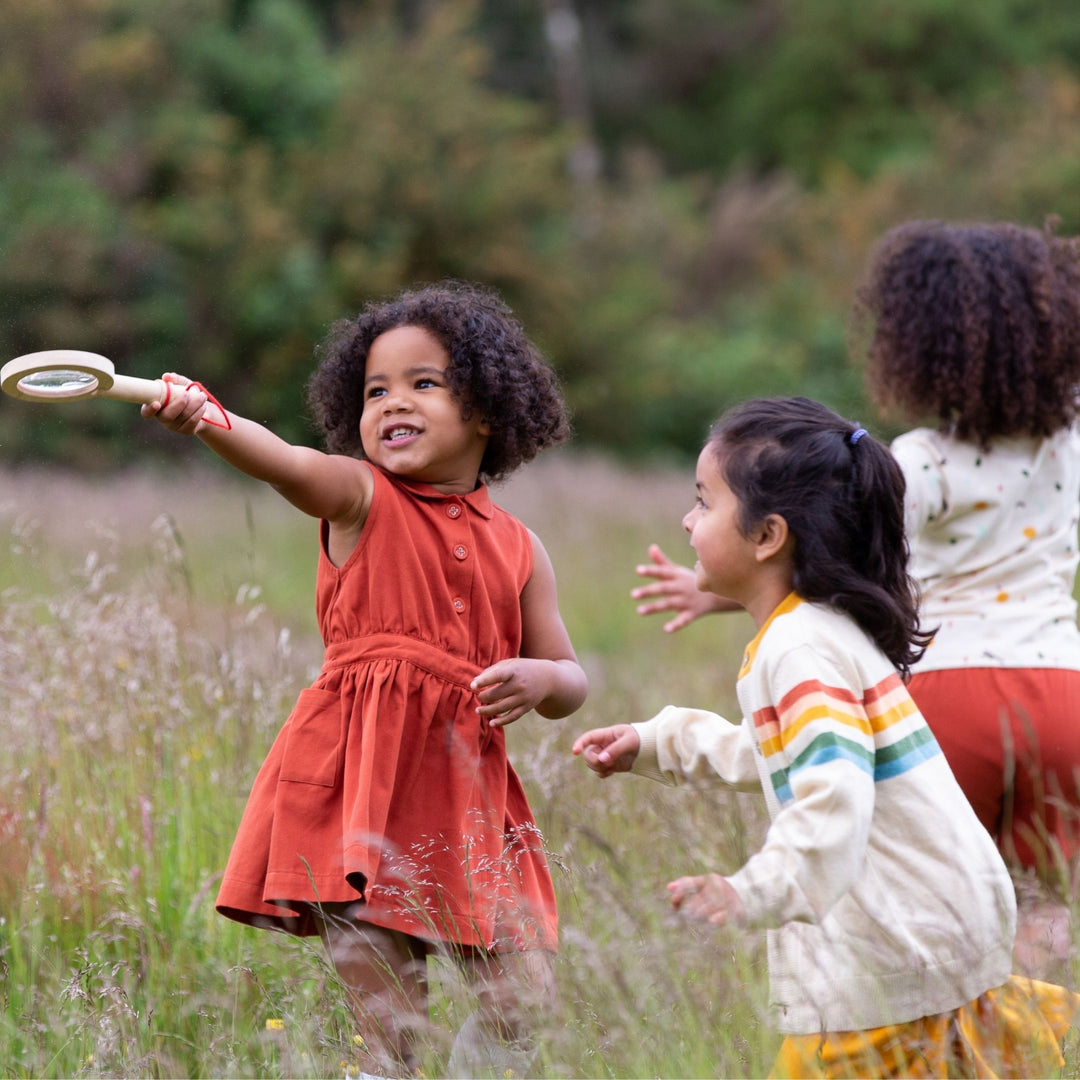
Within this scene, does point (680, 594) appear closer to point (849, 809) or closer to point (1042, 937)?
point (1042, 937)

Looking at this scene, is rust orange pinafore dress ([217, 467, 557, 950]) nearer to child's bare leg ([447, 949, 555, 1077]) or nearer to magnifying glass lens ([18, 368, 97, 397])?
child's bare leg ([447, 949, 555, 1077])

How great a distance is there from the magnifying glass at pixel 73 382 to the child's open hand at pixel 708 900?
1.06 m

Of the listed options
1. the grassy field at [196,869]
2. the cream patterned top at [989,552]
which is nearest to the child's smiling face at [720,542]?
the grassy field at [196,869]

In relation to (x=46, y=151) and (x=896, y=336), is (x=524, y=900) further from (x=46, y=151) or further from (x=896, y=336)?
(x=46, y=151)

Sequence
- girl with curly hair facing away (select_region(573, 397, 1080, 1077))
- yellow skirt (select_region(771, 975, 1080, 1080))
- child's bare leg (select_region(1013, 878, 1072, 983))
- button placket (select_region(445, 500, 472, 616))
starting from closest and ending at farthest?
girl with curly hair facing away (select_region(573, 397, 1080, 1077)) < yellow skirt (select_region(771, 975, 1080, 1080)) < child's bare leg (select_region(1013, 878, 1072, 983)) < button placket (select_region(445, 500, 472, 616))

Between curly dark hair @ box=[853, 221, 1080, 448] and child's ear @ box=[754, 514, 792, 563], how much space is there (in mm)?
1185

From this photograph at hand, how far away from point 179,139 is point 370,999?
51.2 feet

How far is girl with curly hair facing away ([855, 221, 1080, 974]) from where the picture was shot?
320 centimetres

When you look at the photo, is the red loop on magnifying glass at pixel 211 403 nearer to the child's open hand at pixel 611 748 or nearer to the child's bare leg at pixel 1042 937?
the child's open hand at pixel 611 748

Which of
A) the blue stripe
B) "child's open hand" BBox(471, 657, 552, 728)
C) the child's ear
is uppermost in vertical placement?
the child's ear

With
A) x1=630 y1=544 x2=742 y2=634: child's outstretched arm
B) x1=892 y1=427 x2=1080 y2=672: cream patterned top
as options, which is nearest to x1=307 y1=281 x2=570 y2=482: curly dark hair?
x1=630 y1=544 x2=742 y2=634: child's outstretched arm

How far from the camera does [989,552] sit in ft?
10.9

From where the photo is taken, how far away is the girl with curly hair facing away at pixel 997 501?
3.20 metres

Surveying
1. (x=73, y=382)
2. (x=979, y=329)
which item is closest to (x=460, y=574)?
(x=73, y=382)
